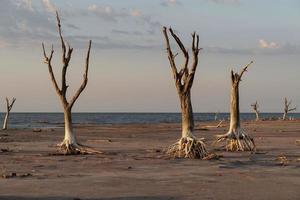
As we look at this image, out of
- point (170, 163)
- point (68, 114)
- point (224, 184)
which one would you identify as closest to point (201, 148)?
point (170, 163)

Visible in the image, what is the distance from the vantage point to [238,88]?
2811 centimetres

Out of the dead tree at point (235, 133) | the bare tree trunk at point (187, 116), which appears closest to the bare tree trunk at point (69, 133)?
the bare tree trunk at point (187, 116)

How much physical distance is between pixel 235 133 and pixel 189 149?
200 inches

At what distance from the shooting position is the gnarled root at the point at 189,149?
863 inches

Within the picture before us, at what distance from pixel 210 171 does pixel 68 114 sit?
892 cm

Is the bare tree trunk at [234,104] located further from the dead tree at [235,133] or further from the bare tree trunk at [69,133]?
the bare tree trunk at [69,133]

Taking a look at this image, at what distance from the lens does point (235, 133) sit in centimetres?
2655

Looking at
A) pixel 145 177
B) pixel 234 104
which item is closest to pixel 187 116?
pixel 234 104

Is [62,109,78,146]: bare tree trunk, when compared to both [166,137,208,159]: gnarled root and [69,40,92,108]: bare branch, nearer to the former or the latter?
[69,40,92,108]: bare branch

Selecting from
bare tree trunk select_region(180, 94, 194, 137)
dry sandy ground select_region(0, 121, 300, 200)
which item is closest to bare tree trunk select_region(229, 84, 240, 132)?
bare tree trunk select_region(180, 94, 194, 137)

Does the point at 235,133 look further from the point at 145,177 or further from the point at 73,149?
the point at 145,177

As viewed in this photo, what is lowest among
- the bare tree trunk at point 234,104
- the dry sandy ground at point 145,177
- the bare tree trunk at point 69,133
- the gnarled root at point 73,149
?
the dry sandy ground at point 145,177

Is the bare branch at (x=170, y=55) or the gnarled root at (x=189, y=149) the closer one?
the gnarled root at (x=189, y=149)

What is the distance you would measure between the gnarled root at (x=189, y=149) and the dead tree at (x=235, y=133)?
427 centimetres
